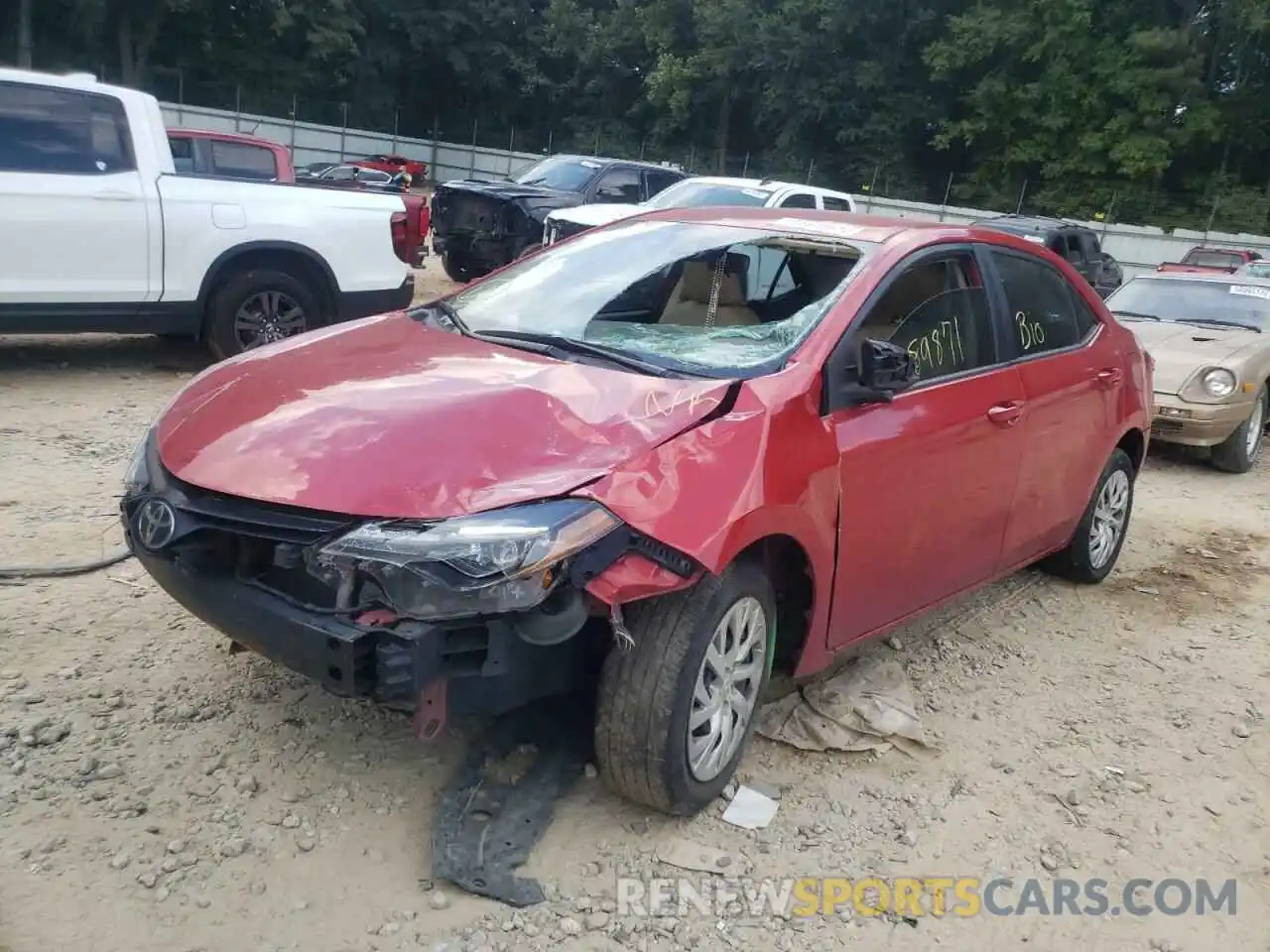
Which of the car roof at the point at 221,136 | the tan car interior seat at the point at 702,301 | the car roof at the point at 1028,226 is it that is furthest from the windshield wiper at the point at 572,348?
the car roof at the point at 1028,226

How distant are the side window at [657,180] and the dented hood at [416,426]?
39.2 feet

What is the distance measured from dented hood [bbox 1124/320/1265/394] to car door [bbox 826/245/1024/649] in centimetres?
448

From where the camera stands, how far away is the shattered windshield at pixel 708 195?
12.3 m

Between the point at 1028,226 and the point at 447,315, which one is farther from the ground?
Result: the point at 1028,226

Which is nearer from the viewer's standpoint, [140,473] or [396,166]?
[140,473]

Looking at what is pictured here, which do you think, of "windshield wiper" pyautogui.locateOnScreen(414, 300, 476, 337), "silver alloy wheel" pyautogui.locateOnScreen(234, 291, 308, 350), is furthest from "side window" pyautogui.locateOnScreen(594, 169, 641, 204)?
"windshield wiper" pyautogui.locateOnScreen(414, 300, 476, 337)

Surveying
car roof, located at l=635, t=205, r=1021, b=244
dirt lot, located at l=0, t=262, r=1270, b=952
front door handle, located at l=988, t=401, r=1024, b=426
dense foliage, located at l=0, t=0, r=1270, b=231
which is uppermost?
dense foliage, located at l=0, t=0, r=1270, b=231

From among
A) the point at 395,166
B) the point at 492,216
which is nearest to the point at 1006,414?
the point at 492,216

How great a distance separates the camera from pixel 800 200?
13.1 meters

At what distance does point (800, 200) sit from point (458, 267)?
13.9 ft

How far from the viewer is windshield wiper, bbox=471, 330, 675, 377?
3348mm

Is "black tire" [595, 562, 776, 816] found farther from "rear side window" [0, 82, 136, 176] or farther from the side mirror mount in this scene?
"rear side window" [0, 82, 136, 176]

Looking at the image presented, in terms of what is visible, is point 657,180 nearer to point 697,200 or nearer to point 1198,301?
point 697,200

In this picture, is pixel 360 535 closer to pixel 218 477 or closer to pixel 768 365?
pixel 218 477
